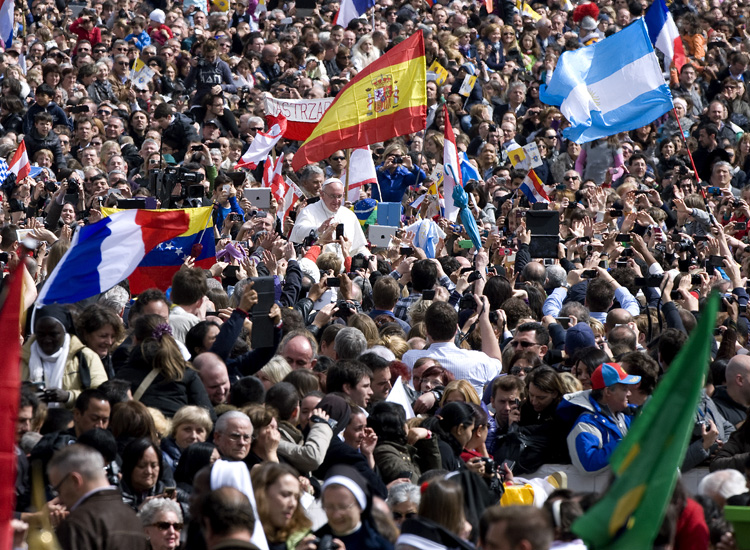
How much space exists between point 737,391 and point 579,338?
1.05 meters

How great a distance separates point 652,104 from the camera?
14266 millimetres

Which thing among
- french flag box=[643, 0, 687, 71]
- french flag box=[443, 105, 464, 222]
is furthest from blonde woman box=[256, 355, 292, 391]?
french flag box=[643, 0, 687, 71]

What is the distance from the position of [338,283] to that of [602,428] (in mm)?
3404

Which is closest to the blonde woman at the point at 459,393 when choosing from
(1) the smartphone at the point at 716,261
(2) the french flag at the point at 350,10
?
(1) the smartphone at the point at 716,261

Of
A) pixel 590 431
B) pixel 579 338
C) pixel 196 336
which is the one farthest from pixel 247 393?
pixel 579 338

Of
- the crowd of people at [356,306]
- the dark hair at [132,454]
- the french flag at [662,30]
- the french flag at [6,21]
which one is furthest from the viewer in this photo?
the french flag at [662,30]

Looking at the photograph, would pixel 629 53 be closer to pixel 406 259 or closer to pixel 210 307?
pixel 406 259

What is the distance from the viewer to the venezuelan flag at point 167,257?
32.2ft

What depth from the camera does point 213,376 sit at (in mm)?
7324

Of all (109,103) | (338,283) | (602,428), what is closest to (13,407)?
(602,428)

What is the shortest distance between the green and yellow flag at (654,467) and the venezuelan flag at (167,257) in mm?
6114

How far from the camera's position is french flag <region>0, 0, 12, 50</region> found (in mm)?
17109

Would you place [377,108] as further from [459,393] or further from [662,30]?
[459,393]

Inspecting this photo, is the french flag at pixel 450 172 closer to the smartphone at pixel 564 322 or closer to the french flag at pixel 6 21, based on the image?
the smartphone at pixel 564 322
